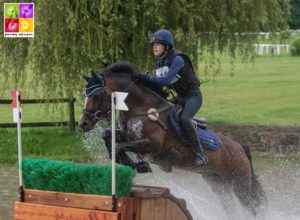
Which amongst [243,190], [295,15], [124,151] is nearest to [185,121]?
[124,151]

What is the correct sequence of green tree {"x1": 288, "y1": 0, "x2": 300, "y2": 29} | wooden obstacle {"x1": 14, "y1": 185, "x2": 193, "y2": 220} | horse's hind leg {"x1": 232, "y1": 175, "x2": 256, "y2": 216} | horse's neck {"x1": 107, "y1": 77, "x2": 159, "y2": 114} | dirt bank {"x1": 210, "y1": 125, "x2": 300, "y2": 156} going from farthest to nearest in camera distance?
green tree {"x1": 288, "y1": 0, "x2": 300, "y2": 29} → dirt bank {"x1": 210, "y1": 125, "x2": 300, "y2": 156} → horse's hind leg {"x1": 232, "y1": 175, "x2": 256, "y2": 216} → horse's neck {"x1": 107, "y1": 77, "x2": 159, "y2": 114} → wooden obstacle {"x1": 14, "y1": 185, "x2": 193, "y2": 220}

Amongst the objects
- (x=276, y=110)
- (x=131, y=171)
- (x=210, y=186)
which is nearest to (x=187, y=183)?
(x=210, y=186)

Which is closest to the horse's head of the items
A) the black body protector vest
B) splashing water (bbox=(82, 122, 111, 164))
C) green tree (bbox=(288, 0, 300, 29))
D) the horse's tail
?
the black body protector vest

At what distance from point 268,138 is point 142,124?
29.0 feet

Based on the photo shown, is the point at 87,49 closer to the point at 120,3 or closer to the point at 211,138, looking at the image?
the point at 120,3

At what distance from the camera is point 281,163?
14.5 metres

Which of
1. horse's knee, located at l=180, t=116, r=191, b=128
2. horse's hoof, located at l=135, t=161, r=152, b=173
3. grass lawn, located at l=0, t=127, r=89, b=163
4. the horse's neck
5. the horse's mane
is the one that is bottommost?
grass lawn, located at l=0, t=127, r=89, b=163

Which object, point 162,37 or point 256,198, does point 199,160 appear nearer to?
point 256,198

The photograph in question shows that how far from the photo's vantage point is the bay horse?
7.99 metres

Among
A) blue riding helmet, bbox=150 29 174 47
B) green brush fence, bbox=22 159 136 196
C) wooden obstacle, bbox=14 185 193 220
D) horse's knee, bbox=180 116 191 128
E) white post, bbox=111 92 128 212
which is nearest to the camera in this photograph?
white post, bbox=111 92 128 212

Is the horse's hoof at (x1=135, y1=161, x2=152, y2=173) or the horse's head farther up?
the horse's head

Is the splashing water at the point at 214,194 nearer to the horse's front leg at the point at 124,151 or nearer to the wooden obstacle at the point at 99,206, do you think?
the horse's front leg at the point at 124,151

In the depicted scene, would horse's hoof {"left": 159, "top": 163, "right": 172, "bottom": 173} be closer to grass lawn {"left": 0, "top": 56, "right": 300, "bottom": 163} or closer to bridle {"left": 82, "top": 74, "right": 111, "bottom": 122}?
bridle {"left": 82, "top": 74, "right": 111, "bottom": 122}

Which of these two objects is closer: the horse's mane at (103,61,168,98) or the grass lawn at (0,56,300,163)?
the horse's mane at (103,61,168,98)
